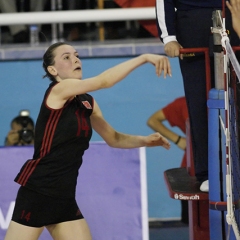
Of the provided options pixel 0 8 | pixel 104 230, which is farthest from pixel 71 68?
pixel 0 8

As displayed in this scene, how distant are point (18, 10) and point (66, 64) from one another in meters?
3.95

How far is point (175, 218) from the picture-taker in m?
8.41

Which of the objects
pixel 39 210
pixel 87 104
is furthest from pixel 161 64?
pixel 39 210

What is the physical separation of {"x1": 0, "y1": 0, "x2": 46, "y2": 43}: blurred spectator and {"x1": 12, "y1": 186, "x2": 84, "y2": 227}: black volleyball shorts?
398cm

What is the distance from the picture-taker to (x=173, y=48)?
5004 millimetres

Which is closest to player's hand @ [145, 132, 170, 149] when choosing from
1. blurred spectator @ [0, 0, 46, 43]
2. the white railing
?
the white railing

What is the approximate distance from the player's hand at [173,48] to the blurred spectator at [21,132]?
2.55m

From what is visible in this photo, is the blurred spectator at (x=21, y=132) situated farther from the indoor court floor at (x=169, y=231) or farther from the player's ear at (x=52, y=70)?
the player's ear at (x=52, y=70)

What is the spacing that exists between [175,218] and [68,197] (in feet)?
11.7

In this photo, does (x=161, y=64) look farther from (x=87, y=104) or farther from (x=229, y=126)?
(x=87, y=104)

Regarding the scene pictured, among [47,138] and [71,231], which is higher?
[47,138]

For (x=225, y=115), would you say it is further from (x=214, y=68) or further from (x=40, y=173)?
(x=40, y=173)

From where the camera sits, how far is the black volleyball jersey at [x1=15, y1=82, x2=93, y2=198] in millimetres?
4945

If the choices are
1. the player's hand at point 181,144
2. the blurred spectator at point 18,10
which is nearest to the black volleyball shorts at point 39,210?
the player's hand at point 181,144
